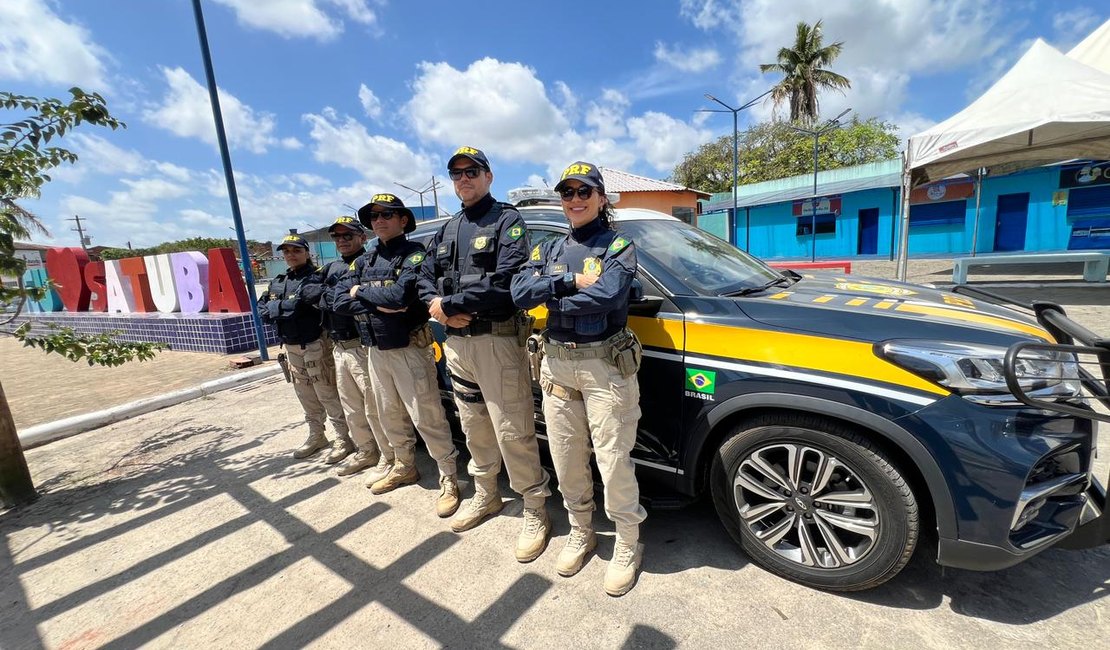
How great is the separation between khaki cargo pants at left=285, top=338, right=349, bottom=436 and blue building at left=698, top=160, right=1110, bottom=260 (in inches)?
597

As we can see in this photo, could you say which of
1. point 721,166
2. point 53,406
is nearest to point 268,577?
point 53,406

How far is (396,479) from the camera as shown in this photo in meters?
3.47

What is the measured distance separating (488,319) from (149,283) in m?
10.7

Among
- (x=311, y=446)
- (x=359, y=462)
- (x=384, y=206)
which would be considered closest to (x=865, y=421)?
(x=384, y=206)

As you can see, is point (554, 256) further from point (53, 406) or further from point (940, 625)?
point (53, 406)

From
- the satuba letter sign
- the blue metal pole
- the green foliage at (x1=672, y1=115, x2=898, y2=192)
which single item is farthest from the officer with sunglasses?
the green foliage at (x1=672, y1=115, x2=898, y2=192)

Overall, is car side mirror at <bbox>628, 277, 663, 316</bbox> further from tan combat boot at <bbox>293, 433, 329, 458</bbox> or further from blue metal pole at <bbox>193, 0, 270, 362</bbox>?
blue metal pole at <bbox>193, 0, 270, 362</bbox>

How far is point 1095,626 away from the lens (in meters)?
1.92

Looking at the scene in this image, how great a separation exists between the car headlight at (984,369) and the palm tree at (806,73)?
35666 mm

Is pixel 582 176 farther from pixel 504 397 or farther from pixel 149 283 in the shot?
pixel 149 283

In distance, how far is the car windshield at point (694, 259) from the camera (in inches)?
101

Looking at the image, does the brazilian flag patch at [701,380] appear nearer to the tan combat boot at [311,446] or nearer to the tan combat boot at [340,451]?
the tan combat boot at [340,451]

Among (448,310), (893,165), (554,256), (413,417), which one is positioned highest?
(893,165)

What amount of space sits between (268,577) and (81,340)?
249 cm
